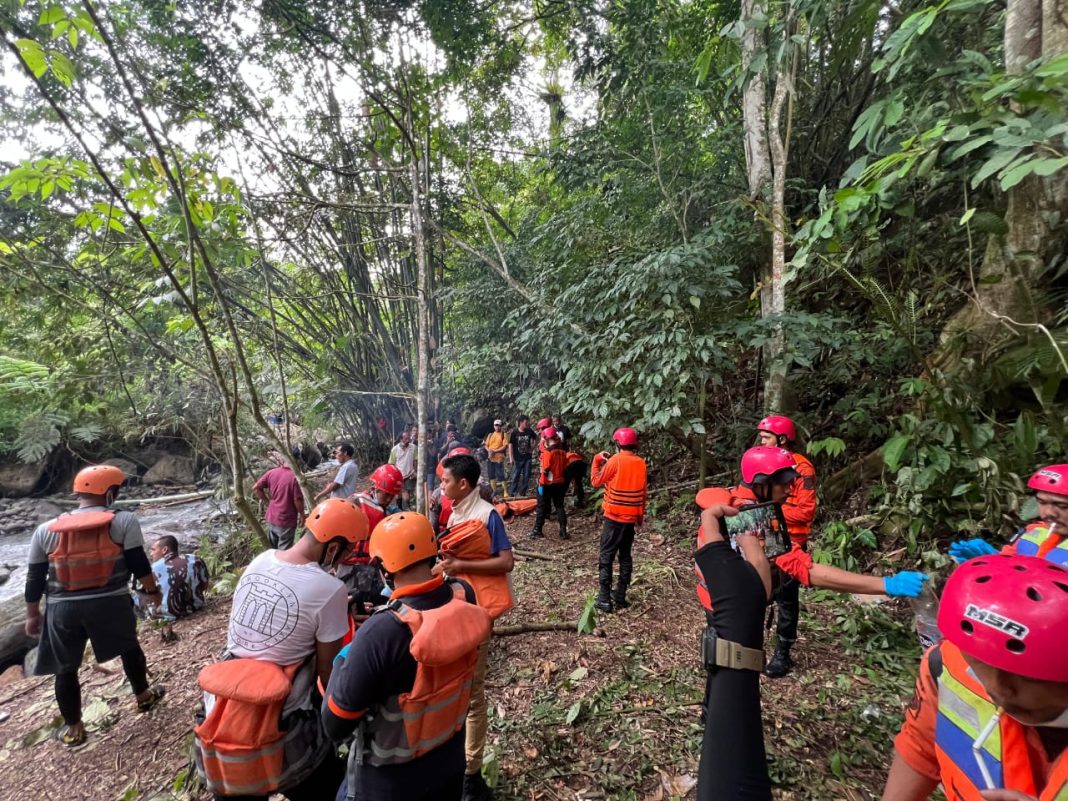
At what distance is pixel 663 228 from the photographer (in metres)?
6.28

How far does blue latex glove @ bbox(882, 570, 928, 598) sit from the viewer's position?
1.71m

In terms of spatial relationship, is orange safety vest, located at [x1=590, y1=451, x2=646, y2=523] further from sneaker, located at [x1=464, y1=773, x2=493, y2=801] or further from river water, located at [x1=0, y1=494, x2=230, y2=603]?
river water, located at [x1=0, y1=494, x2=230, y2=603]

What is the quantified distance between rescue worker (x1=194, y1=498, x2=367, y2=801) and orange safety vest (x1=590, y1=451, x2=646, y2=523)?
9.04ft

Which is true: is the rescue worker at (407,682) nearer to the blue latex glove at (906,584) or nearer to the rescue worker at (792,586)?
the blue latex glove at (906,584)

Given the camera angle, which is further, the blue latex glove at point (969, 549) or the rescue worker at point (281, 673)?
the blue latex glove at point (969, 549)

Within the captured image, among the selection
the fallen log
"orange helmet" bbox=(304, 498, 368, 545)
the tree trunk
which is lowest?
the fallen log

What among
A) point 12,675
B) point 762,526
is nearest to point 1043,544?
point 762,526

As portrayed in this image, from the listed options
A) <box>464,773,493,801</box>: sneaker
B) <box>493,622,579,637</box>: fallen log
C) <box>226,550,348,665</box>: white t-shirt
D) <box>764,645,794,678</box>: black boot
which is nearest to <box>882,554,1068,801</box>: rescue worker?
<box>226,550,348,665</box>: white t-shirt

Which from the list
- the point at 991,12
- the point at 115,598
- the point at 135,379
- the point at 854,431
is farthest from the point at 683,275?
the point at 135,379

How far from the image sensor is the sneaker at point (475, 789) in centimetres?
236

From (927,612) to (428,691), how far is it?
194cm

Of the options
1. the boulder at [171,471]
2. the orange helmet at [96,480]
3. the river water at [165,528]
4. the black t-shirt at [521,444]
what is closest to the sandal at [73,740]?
the orange helmet at [96,480]

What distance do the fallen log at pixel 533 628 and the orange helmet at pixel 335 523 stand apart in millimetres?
2323

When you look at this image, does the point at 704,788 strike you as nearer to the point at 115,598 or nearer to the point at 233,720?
the point at 233,720
